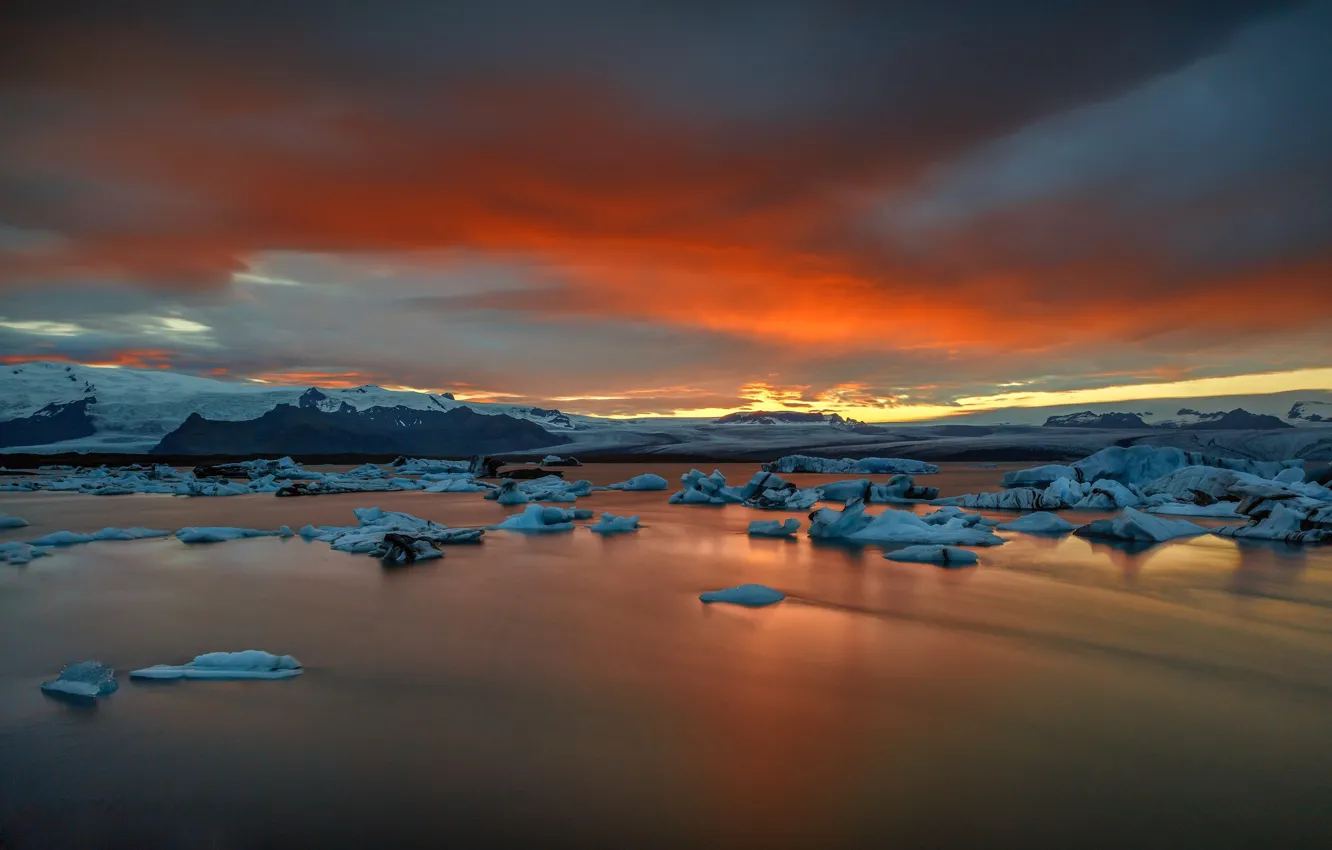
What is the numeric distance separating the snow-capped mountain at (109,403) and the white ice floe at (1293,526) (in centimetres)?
8185

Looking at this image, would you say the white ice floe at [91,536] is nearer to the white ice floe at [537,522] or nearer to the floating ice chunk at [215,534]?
the floating ice chunk at [215,534]

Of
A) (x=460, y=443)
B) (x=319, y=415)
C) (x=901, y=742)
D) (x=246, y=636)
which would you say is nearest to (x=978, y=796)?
(x=901, y=742)

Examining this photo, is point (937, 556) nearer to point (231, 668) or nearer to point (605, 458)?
point (231, 668)

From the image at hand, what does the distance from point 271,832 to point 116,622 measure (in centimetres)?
490

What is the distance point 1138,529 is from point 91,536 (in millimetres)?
17451

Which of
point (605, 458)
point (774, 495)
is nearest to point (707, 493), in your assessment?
point (774, 495)

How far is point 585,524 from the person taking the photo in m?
15.3

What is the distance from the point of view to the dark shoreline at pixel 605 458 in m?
50.8

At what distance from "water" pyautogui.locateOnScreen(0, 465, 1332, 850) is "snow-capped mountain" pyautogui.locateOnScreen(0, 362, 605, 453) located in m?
77.7

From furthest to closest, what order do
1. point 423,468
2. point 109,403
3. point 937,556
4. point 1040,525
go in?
point 109,403
point 423,468
point 1040,525
point 937,556

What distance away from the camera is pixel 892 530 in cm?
1212

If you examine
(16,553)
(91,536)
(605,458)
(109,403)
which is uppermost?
(109,403)

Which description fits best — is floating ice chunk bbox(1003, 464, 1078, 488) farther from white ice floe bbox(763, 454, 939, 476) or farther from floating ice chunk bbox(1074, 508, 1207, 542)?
white ice floe bbox(763, 454, 939, 476)

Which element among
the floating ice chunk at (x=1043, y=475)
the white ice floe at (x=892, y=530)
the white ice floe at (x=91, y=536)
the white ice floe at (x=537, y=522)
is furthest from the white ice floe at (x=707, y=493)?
the white ice floe at (x=91, y=536)
